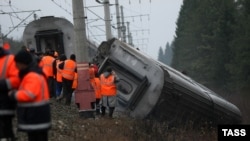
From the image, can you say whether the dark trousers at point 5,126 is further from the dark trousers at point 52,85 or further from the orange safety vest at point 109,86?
the dark trousers at point 52,85

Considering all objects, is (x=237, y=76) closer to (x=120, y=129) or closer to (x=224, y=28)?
(x=224, y=28)

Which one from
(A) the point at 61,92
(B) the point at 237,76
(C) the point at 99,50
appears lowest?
(B) the point at 237,76

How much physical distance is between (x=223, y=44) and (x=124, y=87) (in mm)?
32121

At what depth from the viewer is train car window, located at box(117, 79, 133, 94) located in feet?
42.3

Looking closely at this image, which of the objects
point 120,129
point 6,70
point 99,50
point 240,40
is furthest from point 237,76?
point 6,70

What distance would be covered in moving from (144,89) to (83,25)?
237cm

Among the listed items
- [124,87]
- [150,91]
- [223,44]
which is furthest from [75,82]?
[223,44]

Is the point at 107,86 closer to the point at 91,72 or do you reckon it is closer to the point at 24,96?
the point at 91,72

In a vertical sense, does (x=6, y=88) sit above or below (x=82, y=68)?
above

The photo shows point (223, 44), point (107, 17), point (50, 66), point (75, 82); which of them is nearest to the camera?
point (50, 66)

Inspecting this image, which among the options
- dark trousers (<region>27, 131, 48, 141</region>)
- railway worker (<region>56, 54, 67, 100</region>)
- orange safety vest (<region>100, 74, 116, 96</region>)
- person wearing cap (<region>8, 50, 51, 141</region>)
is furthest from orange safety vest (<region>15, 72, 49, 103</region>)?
railway worker (<region>56, 54, 67, 100</region>)

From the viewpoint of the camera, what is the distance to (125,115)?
1270 cm

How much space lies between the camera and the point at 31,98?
18.9 feet

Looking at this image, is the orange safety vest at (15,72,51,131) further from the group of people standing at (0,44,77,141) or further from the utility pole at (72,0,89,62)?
the utility pole at (72,0,89,62)
